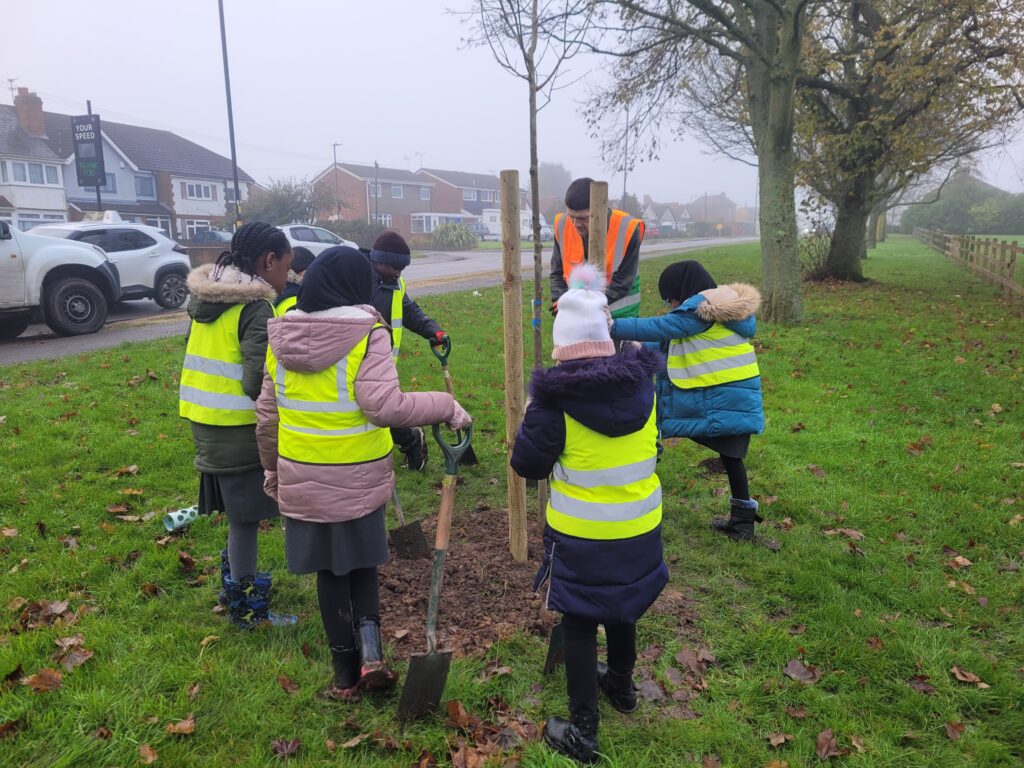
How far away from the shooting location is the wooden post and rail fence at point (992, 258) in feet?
51.5

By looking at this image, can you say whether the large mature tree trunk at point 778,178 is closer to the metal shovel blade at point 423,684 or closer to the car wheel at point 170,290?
the metal shovel blade at point 423,684

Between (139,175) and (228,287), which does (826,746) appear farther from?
(139,175)

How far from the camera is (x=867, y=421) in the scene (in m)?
Answer: 6.86

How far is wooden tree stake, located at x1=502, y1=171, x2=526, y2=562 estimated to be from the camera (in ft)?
12.0

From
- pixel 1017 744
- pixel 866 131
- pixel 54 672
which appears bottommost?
pixel 1017 744

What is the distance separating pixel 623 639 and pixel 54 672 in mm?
2447

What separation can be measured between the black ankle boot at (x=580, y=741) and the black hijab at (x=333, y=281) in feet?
6.19

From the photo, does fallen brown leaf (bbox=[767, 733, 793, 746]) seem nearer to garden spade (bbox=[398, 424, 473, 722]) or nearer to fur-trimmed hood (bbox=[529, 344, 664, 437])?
garden spade (bbox=[398, 424, 473, 722])

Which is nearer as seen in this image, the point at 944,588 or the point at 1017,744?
the point at 1017,744

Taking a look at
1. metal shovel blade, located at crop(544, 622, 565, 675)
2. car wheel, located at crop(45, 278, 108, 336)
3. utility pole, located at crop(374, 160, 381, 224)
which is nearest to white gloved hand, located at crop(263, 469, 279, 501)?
metal shovel blade, located at crop(544, 622, 565, 675)

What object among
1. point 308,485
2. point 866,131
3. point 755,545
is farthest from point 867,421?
point 866,131

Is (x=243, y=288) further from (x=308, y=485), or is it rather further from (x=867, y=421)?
(x=867, y=421)

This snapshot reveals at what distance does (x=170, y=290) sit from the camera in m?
14.0

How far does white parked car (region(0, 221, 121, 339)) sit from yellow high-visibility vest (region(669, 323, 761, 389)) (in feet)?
33.2
